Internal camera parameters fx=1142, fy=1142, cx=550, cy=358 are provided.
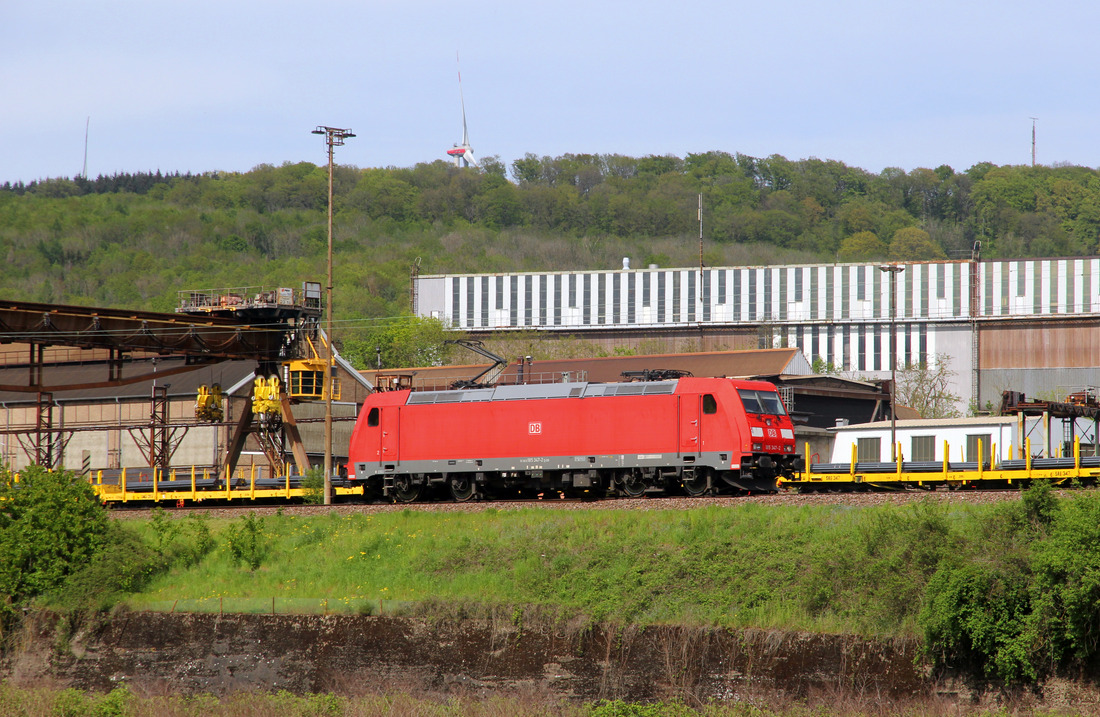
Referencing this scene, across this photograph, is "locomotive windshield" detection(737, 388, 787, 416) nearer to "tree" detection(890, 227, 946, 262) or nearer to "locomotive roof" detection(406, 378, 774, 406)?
"locomotive roof" detection(406, 378, 774, 406)

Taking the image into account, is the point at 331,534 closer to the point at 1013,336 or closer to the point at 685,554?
the point at 685,554

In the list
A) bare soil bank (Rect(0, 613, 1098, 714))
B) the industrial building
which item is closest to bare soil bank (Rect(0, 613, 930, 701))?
bare soil bank (Rect(0, 613, 1098, 714))

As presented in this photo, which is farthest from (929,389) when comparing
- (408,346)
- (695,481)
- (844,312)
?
(695,481)

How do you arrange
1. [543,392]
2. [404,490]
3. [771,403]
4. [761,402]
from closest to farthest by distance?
[761,402] < [771,403] < [543,392] < [404,490]

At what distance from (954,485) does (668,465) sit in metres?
9.46

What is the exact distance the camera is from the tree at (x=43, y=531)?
3228 centimetres

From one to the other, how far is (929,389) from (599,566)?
77.5m

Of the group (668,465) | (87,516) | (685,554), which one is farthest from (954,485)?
(87,516)

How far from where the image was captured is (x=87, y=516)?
112ft

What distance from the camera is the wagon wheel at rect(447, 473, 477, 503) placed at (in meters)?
40.1

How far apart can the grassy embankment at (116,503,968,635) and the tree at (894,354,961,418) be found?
63865mm

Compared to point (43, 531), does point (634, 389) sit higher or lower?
higher

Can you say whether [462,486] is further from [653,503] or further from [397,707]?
[397,707]

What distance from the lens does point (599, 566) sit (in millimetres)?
29094
